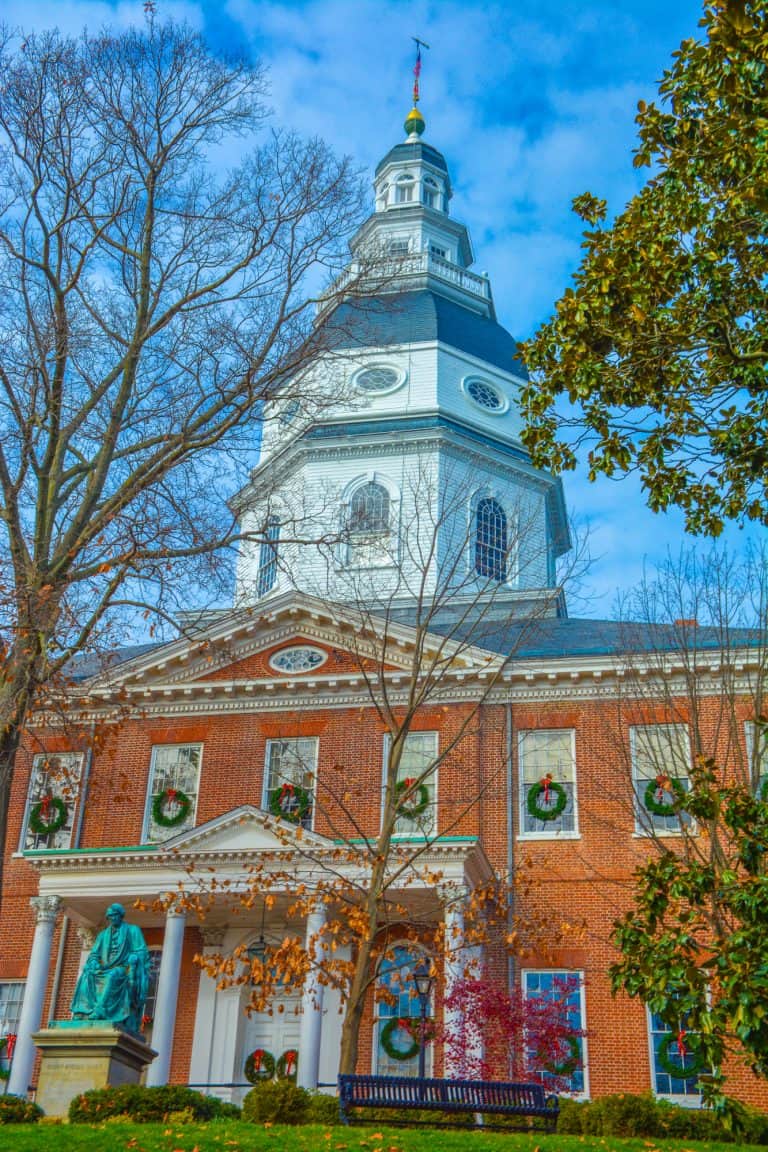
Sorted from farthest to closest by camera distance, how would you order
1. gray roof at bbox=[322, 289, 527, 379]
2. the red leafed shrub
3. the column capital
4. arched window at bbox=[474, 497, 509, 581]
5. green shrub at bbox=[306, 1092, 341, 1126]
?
gray roof at bbox=[322, 289, 527, 379] < arched window at bbox=[474, 497, 509, 581] < the column capital < the red leafed shrub < green shrub at bbox=[306, 1092, 341, 1126]

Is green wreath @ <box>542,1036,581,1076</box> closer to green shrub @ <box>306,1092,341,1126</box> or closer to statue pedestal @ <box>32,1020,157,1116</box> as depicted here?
green shrub @ <box>306,1092,341,1126</box>

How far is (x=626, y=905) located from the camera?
2355cm

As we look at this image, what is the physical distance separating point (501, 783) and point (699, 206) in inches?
622

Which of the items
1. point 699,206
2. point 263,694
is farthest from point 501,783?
point 699,206

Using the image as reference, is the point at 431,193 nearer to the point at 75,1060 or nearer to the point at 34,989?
the point at 34,989

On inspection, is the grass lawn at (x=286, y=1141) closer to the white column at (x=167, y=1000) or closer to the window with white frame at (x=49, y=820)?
the white column at (x=167, y=1000)

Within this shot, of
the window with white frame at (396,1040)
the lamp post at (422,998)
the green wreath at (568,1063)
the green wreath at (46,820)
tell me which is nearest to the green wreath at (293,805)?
the window with white frame at (396,1040)

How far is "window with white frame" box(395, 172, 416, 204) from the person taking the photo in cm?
4812

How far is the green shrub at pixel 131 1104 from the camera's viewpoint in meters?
16.4

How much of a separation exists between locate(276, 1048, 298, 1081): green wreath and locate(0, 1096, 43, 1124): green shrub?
626cm

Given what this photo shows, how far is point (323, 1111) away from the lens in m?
18.0

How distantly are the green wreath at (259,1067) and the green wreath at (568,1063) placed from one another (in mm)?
5031

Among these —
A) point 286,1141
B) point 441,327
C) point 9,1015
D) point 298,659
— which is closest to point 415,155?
point 441,327

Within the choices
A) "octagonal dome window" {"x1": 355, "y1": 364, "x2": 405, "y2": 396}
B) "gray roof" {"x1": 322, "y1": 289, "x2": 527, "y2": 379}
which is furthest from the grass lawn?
"gray roof" {"x1": 322, "y1": 289, "x2": 527, "y2": 379}
